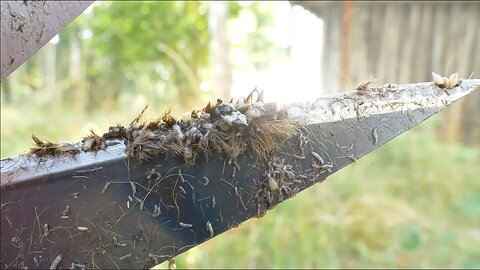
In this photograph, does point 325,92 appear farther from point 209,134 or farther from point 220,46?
point 209,134

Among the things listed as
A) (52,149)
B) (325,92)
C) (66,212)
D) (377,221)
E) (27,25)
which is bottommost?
(377,221)

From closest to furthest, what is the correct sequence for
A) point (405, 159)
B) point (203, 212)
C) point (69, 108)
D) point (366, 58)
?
point (203, 212), point (405, 159), point (366, 58), point (69, 108)

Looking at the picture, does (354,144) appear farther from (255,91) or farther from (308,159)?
(255,91)

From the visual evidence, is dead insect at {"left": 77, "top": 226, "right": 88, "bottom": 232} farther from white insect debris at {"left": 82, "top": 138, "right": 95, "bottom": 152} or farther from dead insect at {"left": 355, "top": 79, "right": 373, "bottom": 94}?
dead insect at {"left": 355, "top": 79, "right": 373, "bottom": 94}

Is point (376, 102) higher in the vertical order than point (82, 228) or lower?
higher

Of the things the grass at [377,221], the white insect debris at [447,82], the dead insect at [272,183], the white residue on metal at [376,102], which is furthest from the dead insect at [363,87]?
the grass at [377,221]

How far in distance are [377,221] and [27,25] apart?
316 centimetres

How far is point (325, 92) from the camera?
6109mm

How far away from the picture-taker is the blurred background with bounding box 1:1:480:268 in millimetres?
3158

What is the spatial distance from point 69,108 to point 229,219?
26.9 feet

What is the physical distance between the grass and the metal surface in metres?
1.30

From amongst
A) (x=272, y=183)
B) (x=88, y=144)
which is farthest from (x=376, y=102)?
(x=88, y=144)

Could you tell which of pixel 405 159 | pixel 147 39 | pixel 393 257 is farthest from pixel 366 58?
pixel 147 39

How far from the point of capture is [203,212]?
1027 mm
